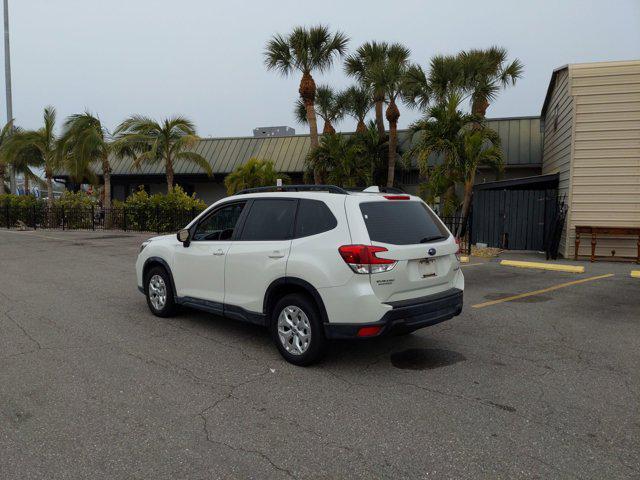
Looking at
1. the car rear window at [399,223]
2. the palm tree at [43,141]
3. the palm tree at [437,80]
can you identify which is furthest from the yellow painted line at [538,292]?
the palm tree at [43,141]

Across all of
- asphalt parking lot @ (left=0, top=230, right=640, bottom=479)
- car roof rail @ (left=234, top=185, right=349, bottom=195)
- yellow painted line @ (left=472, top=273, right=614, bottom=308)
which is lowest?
asphalt parking lot @ (left=0, top=230, right=640, bottom=479)

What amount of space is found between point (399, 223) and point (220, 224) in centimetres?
227

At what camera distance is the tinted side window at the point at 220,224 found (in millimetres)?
5797

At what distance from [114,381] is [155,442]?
1.28 meters

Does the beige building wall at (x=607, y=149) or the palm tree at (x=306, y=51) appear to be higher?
the palm tree at (x=306, y=51)

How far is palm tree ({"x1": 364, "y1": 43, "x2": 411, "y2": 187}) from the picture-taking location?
19.9 metres

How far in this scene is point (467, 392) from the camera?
4.28m

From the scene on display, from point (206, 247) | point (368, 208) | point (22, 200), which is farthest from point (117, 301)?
point (22, 200)

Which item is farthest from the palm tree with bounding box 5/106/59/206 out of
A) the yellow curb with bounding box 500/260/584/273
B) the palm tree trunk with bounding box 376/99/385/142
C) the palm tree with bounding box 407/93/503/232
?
the yellow curb with bounding box 500/260/584/273

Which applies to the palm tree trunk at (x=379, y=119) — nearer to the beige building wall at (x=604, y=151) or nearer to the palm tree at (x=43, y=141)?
the beige building wall at (x=604, y=151)

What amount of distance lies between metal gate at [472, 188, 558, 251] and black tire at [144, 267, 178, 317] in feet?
39.4

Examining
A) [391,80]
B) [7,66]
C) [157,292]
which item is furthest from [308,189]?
[7,66]

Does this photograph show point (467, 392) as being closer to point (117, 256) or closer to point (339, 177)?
point (117, 256)

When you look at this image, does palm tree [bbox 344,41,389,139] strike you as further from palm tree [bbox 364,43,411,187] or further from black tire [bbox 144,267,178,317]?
black tire [bbox 144,267,178,317]
